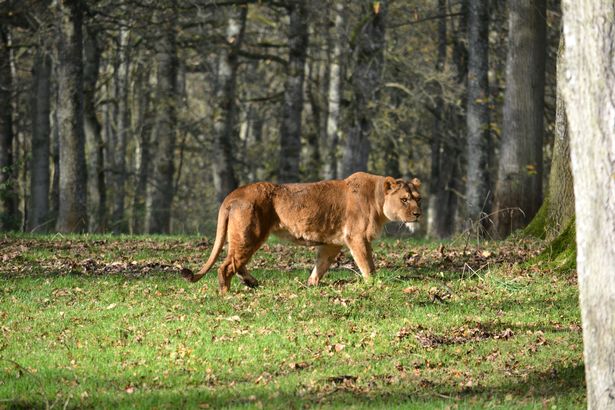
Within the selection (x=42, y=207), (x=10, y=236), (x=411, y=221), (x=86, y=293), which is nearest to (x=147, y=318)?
(x=86, y=293)

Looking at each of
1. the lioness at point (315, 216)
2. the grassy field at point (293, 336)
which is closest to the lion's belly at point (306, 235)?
the lioness at point (315, 216)

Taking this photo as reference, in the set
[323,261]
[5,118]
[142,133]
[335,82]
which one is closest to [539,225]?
[323,261]

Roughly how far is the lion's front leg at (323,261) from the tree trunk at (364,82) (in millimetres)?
14325

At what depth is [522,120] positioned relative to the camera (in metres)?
20.0

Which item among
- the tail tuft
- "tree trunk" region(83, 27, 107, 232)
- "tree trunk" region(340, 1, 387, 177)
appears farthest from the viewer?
"tree trunk" region(83, 27, 107, 232)

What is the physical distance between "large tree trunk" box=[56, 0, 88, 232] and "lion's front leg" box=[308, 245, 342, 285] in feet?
34.3

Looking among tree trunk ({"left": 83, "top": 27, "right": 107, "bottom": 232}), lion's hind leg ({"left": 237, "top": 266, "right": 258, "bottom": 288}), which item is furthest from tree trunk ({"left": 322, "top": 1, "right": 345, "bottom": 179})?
lion's hind leg ({"left": 237, "top": 266, "right": 258, "bottom": 288})

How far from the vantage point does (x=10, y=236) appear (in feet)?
60.2

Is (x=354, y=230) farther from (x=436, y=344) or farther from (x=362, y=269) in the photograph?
(x=436, y=344)

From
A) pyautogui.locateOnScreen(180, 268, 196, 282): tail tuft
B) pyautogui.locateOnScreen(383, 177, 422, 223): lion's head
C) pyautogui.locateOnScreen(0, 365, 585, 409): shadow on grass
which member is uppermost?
pyautogui.locateOnScreen(383, 177, 422, 223): lion's head

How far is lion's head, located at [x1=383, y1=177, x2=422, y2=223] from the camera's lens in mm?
12742

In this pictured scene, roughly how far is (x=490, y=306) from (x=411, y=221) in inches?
62.0

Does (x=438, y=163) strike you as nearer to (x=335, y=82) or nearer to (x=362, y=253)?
(x=335, y=82)

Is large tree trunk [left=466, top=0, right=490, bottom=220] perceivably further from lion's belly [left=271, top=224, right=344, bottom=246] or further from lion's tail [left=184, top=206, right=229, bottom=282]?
lion's tail [left=184, top=206, right=229, bottom=282]
